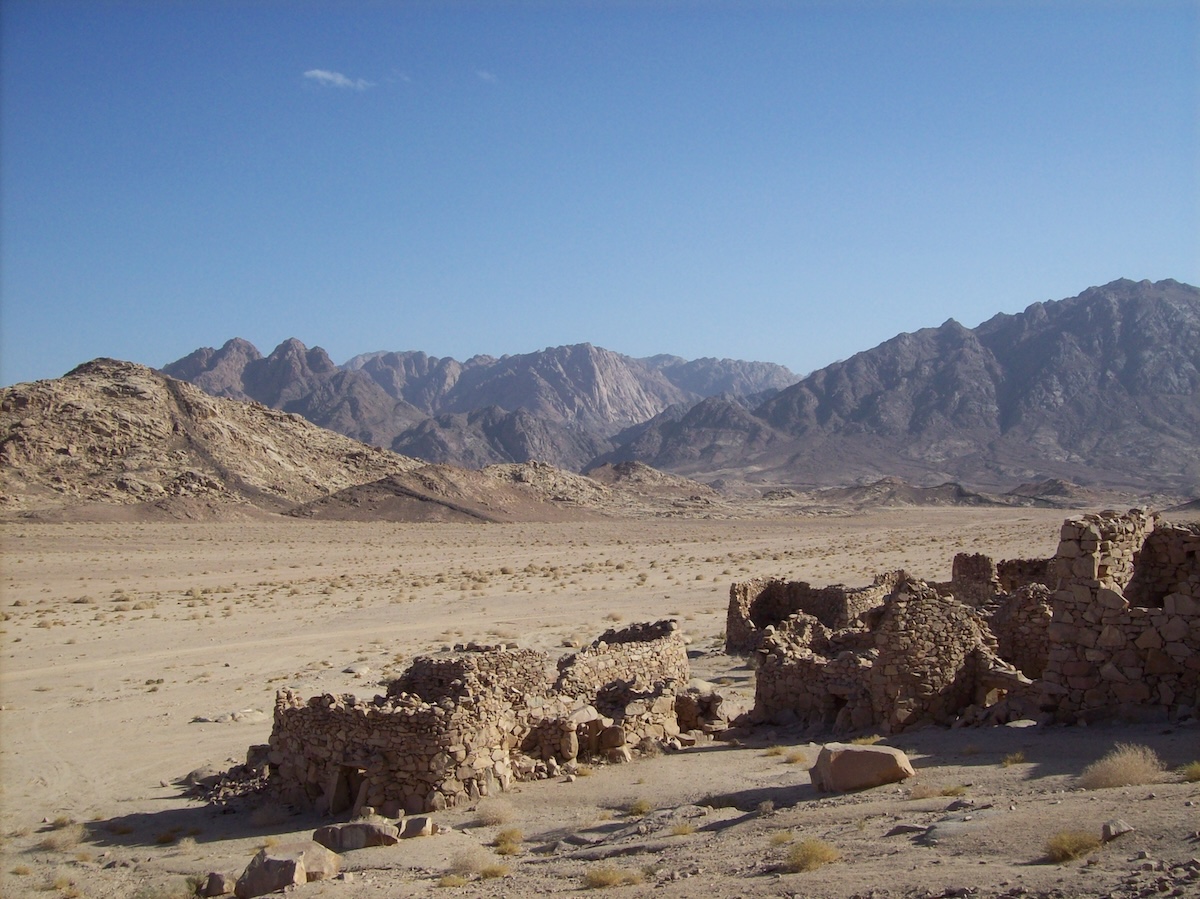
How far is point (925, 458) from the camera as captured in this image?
16550 centimetres

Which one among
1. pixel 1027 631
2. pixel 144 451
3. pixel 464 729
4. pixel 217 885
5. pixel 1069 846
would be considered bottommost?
pixel 217 885

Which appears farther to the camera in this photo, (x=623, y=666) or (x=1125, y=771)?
(x=623, y=666)

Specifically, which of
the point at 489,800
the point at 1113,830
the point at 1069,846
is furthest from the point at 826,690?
the point at 1069,846

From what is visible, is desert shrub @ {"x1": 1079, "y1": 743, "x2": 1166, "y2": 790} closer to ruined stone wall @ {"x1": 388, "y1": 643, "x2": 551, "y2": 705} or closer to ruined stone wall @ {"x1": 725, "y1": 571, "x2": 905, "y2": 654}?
ruined stone wall @ {"x1": 388, "y1": 643, "x2": 551, "y2": 705}

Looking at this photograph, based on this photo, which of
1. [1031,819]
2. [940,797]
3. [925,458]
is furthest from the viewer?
[925,458]

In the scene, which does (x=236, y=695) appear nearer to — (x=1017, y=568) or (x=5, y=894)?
(x=5, y=894)

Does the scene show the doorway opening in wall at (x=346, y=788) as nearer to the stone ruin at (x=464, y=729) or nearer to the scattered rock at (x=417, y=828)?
the stone ruin at (x=464, y=729)

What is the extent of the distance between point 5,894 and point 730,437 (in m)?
183

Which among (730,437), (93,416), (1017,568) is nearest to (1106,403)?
(730,437)

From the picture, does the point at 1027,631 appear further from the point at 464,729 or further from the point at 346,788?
the point at 346,788

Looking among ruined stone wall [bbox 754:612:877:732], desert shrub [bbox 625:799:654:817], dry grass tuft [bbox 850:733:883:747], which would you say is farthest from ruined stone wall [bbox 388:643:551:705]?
dry grass tuft [bbox 850:733:883:747]

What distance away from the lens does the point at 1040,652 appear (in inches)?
586

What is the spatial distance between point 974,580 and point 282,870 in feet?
56.7

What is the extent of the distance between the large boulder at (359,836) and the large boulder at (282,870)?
772mm
